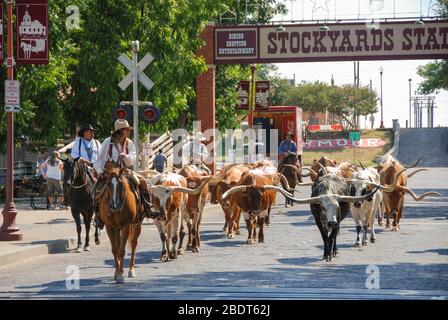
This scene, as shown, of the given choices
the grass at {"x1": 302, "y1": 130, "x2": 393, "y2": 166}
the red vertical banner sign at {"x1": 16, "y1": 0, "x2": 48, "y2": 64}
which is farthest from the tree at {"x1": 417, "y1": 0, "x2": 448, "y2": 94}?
the red vertical banner sign at {"x1": 16, "y1": 0, "x2": 48, "y2": 64}

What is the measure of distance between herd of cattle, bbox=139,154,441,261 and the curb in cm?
204

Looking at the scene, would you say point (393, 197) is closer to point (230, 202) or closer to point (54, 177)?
point (230, 202)

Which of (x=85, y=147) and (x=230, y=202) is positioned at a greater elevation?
(x=85, y=147)

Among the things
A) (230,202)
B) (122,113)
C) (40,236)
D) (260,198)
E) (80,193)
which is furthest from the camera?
(122,113)

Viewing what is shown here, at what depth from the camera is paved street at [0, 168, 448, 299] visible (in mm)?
13406

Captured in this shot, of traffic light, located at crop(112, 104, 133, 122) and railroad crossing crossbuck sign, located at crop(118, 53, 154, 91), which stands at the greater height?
railroad crossing crossbuck sign, located at crop(118, 53, 154, 91)

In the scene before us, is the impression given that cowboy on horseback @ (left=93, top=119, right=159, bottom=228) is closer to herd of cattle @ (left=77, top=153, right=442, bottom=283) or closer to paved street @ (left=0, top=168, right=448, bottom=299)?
herd of cattle @ (left=77, top=153, right=442, bottom=283)

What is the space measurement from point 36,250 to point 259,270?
4852 millimetres

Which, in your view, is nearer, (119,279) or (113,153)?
(119,279)

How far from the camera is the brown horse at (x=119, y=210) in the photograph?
14562 mm

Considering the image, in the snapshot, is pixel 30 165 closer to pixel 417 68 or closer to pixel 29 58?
pixel 29 58

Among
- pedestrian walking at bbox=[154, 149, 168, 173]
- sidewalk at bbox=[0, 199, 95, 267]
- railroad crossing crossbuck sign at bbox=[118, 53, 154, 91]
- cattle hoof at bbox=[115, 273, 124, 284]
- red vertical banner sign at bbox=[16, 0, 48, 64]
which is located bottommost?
sidewalk at bbox=[0, 199, 95, 267]

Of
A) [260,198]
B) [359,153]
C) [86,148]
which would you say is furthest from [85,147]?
[359,153]

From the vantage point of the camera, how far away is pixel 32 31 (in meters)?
20.7
